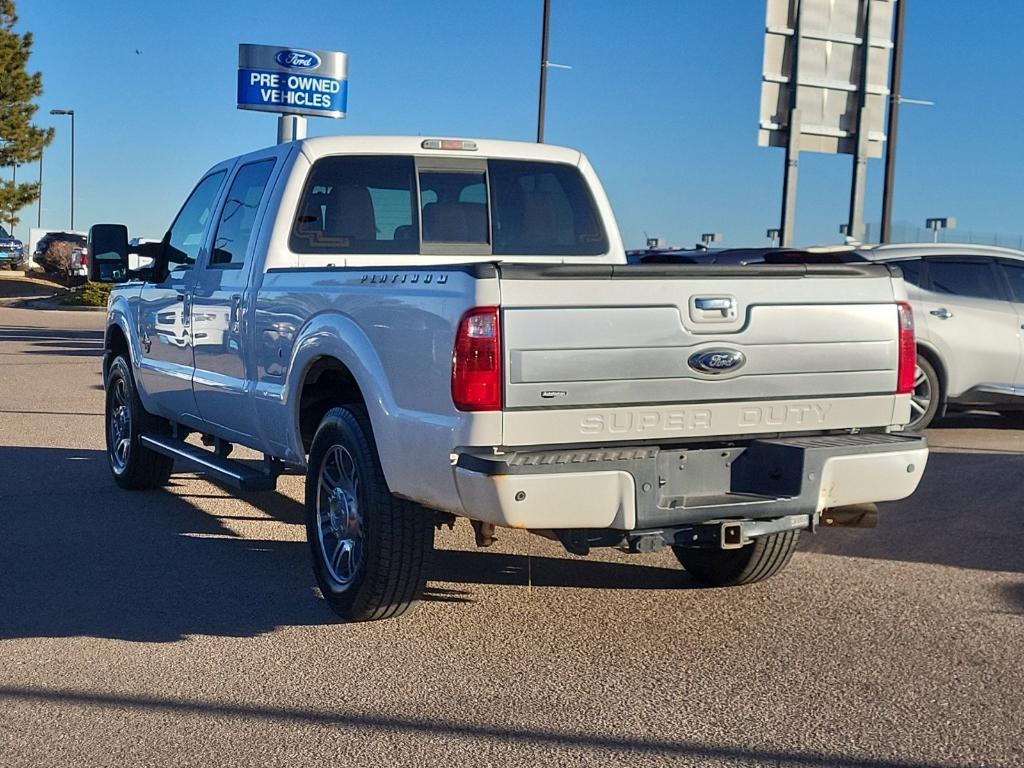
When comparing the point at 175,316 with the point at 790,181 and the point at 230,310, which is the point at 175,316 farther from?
the point at 790,181

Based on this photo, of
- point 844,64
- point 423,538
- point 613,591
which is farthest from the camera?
point 844,64

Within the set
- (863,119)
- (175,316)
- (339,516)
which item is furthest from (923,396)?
(339,516)

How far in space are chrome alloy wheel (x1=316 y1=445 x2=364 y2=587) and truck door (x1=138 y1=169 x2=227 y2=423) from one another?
6.68ft

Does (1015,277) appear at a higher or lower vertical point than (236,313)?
higher

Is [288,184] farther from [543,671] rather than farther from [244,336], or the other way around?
[543,671]

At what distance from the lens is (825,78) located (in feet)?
49.1

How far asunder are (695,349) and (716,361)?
0.36ft

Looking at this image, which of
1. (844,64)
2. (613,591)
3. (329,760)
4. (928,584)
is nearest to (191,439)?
(613,591)

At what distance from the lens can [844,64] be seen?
589 inches

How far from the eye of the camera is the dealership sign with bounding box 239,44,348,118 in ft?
85.0

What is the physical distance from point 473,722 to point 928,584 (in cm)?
296

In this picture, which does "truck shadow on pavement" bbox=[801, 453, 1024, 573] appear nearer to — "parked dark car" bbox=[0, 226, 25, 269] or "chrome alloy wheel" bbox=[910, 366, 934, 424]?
"chrome alloy wheel" bbox=[910, 366, 934, 424]

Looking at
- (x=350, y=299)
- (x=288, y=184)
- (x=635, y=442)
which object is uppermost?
(x=288, y=184)

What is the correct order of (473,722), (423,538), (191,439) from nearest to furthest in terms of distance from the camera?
1. (473,722)
2. (423,538)
3. (191,439)
